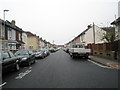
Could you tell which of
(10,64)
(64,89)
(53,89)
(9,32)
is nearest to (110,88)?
(64,89)

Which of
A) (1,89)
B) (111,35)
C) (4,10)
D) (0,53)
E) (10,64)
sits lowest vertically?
(1,89)

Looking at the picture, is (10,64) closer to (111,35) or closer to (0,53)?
(0,53)

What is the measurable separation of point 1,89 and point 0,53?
3.34 metres

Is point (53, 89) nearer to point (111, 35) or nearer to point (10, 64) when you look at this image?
point (10, 64)

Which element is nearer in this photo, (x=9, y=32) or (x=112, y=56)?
(x=112, y=56)

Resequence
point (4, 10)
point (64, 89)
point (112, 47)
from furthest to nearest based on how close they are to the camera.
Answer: point (4, 10), point (112, 47), point (64, 89)

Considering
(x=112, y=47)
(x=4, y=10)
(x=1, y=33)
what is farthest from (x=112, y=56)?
(x=1, y=33)

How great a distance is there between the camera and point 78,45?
70.6 ft

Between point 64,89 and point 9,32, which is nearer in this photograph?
point 64,89

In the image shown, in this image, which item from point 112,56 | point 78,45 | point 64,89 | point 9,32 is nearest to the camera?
point 64,89

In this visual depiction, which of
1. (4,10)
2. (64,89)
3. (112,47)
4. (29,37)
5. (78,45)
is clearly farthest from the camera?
(29,37)

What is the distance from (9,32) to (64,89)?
2918 centimetres

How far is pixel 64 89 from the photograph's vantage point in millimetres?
5383

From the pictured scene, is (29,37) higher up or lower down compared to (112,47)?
higher up
